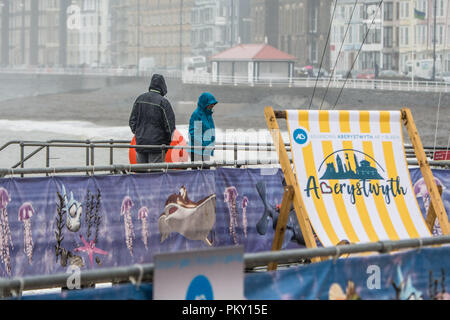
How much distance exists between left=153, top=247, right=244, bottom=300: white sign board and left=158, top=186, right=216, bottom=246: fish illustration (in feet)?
13.4

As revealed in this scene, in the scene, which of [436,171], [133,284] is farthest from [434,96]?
[133,284]

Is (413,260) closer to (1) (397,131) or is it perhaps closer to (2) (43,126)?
(1) (397,131)

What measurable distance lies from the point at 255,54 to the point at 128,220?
310 ft

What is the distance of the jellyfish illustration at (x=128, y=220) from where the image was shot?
24.6 feet

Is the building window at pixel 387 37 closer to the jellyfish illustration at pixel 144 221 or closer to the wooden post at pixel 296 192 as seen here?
the jellyfish illustration at pixel 144 221

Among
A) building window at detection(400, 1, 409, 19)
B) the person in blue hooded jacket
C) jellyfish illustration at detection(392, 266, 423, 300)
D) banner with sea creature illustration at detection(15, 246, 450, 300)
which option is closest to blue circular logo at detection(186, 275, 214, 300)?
banner with sea creature illustration at detection(15, 246, 450, 300)

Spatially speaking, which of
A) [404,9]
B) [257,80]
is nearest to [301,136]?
[257,80]

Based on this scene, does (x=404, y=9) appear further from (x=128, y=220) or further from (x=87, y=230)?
(x=87, y=230)

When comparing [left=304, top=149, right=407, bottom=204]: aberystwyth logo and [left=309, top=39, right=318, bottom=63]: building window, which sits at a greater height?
[left=309, top=39, right=318, bottom=63]: building window

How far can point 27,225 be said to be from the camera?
23.2 ft

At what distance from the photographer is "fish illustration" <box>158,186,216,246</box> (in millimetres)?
7746

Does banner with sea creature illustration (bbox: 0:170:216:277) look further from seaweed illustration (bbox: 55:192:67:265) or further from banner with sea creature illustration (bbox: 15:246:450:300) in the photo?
banner with sea creature illustration (bbox: 15:246:450:300)

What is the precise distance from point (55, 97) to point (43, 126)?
25.4 metres

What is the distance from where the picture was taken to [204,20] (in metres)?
132
